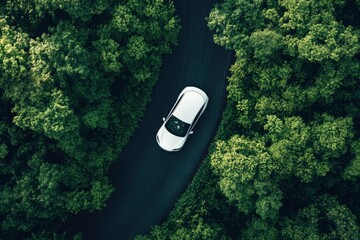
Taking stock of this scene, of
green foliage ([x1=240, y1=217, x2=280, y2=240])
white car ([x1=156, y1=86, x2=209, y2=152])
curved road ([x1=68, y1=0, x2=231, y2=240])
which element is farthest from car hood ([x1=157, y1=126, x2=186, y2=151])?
green foliage ([x1=240, y1=217, x2=280, y2=240])

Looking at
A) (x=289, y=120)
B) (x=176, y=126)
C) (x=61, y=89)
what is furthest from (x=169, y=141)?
(x=289, y=120)

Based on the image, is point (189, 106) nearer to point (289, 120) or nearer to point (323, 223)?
point (289, 120)

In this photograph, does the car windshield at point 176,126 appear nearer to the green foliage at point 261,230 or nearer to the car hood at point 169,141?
the car hood at point 169,141

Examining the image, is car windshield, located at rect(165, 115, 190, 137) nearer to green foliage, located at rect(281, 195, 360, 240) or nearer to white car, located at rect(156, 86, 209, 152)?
white car, located at rect(156, 86, 209, 152)

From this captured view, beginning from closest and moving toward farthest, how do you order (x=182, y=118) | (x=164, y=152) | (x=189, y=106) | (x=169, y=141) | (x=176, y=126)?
(x=189, y=106), (x=182, y=118), (x=176, y=126), (x=169, y=141), (x=164, y=152)

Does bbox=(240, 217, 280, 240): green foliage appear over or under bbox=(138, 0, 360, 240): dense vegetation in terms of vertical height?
under

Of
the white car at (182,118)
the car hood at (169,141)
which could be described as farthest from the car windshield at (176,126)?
the car hood at (169,141)

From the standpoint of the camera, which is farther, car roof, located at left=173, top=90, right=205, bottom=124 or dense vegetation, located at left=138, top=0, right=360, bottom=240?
car roof, located at left=173, top=90, right=205, bottom=124
